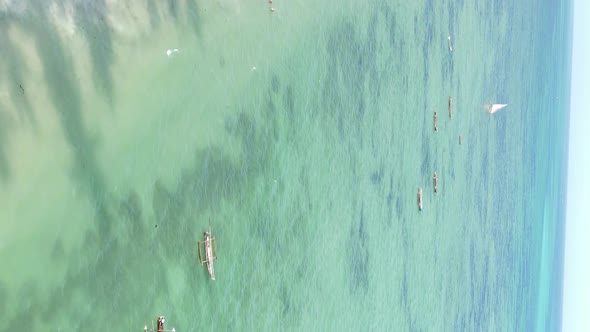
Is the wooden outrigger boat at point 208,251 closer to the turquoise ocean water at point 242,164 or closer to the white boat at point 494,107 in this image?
the turquoise ocean water at point 242,164

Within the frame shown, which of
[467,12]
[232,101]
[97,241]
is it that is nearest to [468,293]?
[467,12]

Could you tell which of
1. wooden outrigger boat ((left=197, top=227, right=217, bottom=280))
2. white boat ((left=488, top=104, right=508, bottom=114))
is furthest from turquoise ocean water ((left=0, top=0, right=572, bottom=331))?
white boat ((left=488, top=104, right=508, bottom=114))

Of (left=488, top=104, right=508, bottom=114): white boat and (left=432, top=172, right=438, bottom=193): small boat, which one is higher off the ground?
(left=488, top=104, right=508, bottom=114): white boat

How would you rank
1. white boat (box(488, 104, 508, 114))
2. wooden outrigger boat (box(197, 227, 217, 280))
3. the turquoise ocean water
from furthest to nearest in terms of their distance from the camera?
white boat (box(488, 104, 508, 114))
wooden outrigger boat (box(197, 227, 217, 280))
the turquoise ocean water

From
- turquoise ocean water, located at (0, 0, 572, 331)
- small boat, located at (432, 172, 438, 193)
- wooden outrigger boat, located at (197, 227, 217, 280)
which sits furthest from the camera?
small boat, located at (432, 172, 438, 193)

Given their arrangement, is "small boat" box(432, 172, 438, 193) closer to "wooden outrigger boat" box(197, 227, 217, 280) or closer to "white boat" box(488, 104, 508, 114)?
"white boat" box(488, 104, 508, 114)

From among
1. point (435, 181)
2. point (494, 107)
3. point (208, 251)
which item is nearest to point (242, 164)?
point (208, 251)

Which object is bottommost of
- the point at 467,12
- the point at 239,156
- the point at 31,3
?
the point at 239,156

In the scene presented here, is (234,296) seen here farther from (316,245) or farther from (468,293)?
(468,293)

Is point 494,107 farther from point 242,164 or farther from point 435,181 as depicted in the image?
point 242,164
